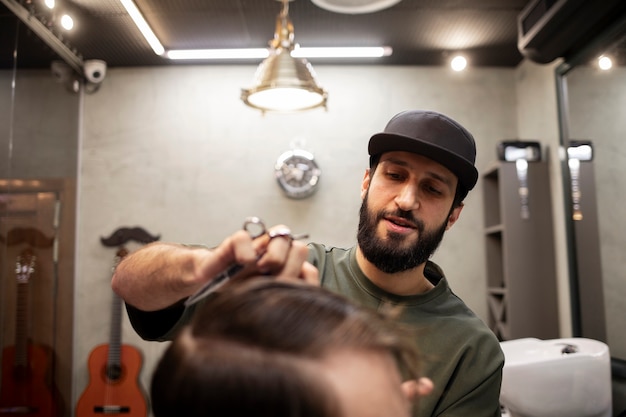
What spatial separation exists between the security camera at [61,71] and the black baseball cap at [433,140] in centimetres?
352

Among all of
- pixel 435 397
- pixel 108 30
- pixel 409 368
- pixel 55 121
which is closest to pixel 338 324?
pixel 409 368

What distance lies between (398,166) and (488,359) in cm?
59

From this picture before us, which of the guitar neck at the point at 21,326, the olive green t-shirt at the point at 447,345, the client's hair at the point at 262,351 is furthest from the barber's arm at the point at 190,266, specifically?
the guitar neck at the point at 21,326

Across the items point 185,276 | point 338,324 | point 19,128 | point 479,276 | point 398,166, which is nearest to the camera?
point 338,324

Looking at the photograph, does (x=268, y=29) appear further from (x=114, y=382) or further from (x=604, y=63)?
(x=114, y=382)

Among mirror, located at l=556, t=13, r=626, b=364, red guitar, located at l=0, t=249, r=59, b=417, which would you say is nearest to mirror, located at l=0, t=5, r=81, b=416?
red guitar, located at l=0, t=249, r=59, b=417

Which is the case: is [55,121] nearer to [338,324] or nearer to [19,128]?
[19,128]

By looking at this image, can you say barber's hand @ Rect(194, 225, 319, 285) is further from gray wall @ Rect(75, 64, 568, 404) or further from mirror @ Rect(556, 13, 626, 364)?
gray wall @ Rect(75, 64, 568, 404)

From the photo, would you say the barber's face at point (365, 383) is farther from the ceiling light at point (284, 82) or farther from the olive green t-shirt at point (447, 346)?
the ceiling light at point (284, 82)

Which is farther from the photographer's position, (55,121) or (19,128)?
(55,121)

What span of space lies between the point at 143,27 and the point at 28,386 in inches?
103

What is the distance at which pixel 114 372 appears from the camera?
14.2 feet

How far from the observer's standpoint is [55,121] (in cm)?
427

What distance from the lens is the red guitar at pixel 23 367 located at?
357cm
